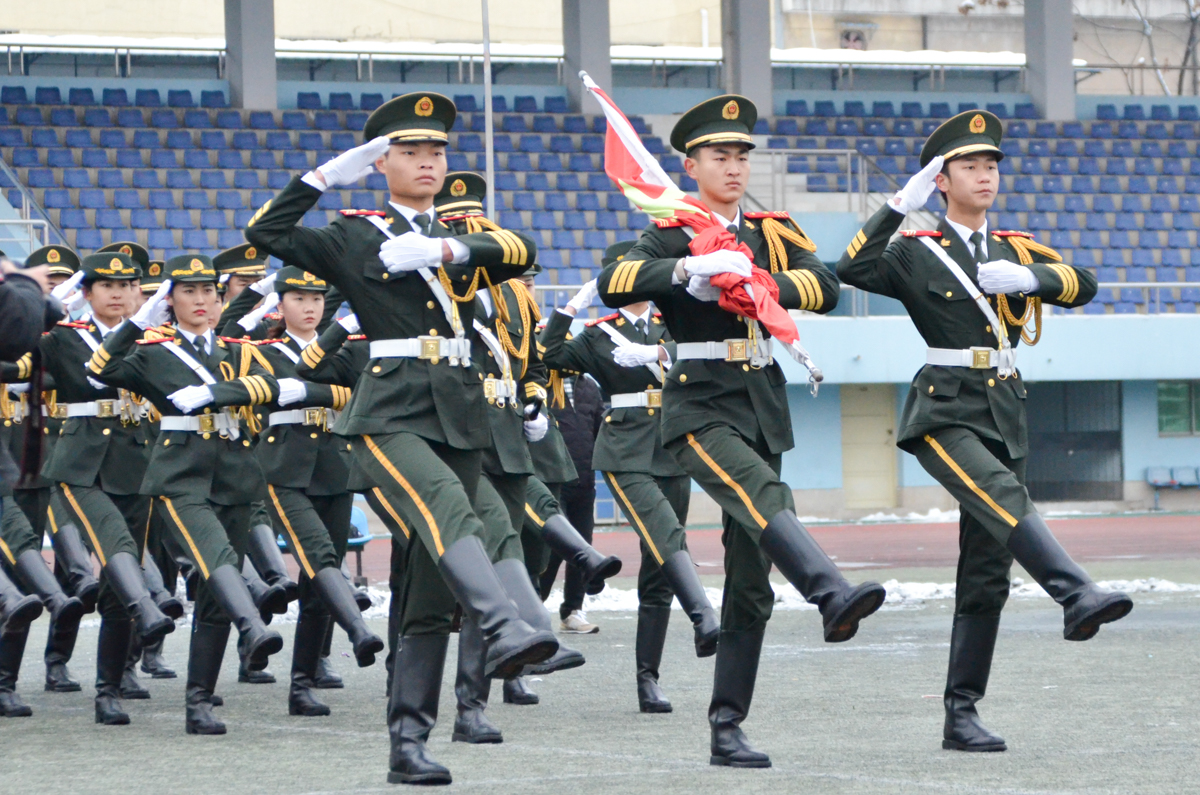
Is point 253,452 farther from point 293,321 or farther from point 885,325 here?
point 885,325

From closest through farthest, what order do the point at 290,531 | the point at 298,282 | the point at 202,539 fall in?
1. the point at 202,539
2. the point at 290,531
3. the point at 298,282

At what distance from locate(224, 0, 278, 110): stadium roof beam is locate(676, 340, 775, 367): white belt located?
1945 centimetres

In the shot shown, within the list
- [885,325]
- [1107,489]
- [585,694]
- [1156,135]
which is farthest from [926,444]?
[1156,135]

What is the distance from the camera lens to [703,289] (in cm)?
535

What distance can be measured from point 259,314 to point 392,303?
12.1ft

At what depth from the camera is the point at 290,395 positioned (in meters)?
7.77

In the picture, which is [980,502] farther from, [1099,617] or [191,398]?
[191,398]

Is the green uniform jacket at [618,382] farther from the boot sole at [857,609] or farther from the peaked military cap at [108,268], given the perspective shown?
the boot sole at [857,609]

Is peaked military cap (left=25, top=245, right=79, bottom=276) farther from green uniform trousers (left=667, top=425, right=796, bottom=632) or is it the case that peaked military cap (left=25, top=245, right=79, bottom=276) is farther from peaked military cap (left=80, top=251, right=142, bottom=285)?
green uniform trousers (left=667, top=425, right=796, bottom=632)

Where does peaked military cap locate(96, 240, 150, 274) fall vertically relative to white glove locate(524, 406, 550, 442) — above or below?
above

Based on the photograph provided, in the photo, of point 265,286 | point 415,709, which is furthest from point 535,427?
point 415,709

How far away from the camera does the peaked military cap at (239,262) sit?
29.6 ft

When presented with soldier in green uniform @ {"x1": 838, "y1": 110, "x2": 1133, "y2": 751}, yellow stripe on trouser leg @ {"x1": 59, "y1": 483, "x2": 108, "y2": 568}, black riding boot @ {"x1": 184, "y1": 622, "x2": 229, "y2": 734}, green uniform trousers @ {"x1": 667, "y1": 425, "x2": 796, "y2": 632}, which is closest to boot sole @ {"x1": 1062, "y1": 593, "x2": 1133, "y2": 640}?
soldier in green uniform @ {"x1": 838, "y1": 110, "x2": 1133, "y2": 751}

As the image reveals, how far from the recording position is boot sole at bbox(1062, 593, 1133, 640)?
4.98 meters
